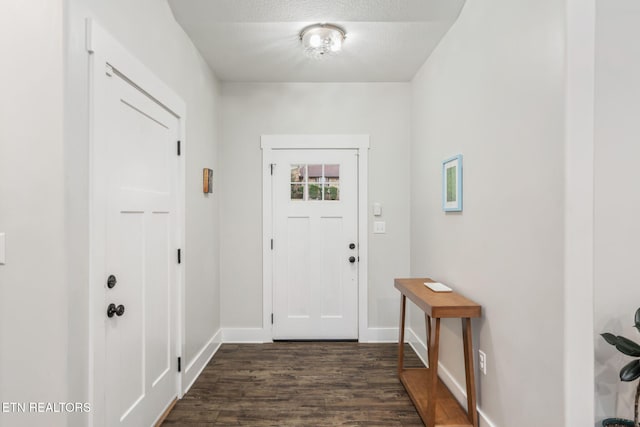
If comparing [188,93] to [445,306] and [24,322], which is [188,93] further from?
[445,306]

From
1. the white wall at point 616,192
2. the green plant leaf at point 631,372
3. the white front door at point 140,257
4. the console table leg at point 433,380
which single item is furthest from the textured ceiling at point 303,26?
the green plant leaf at point 631,372

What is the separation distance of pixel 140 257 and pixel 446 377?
2230mm

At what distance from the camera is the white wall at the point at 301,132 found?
131 inches

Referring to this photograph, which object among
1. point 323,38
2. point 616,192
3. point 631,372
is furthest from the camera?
point 323,38

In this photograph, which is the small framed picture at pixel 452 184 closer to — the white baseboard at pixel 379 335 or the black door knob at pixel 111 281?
the white baseboard at pixel 379 335

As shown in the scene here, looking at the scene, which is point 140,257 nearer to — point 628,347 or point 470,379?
point 470,379

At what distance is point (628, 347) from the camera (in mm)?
1179

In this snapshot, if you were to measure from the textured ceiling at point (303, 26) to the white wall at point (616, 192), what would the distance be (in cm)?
106

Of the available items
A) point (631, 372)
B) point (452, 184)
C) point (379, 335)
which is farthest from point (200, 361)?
point (631, 372)

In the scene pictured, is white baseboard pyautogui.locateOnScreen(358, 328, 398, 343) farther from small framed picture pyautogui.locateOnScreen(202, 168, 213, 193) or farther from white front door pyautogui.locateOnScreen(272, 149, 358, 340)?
small framed picture pyautogui.locateOnScreen(202, 168, 213, 193)

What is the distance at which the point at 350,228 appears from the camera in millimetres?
3344

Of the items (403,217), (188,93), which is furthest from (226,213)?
(403,217)

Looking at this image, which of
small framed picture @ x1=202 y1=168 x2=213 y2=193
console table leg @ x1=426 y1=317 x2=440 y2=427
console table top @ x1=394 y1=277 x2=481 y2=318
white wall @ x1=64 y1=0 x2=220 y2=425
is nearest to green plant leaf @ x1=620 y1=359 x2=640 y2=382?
console table top @ x1=394 y1=277 x2=481 y2=318

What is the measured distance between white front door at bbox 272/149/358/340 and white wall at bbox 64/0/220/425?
0.65m
